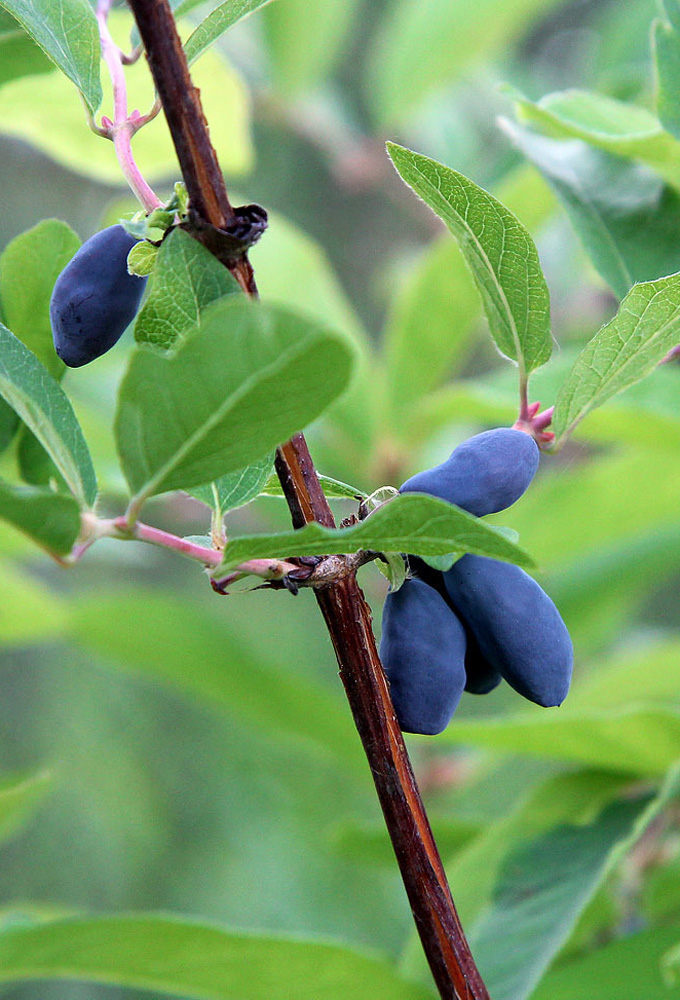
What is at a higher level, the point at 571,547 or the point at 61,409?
the point at 61,409

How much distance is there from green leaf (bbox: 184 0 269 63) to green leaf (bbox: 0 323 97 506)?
17cm

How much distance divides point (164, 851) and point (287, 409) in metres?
2.68

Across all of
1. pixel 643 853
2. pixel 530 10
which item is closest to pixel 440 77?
pixel 530 10

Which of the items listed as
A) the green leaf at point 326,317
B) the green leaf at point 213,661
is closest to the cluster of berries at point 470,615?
the green leaf at point 213,661

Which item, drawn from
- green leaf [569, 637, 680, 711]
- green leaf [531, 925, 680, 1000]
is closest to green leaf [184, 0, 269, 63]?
green leaf [531, 925, 680, 1000]

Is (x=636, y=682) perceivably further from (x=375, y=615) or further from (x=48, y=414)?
(x=48, y=414)

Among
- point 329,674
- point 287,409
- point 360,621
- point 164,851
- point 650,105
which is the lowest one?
point 164,851

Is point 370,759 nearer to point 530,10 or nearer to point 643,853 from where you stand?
point 643,853

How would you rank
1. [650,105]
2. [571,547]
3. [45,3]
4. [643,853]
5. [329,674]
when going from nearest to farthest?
[45,3]
[643,853]
[650,105]
[571,547]
[329,674]

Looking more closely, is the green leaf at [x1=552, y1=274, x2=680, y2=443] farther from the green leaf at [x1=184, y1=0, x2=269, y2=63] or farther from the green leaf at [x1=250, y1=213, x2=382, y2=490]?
the green leaf at [x1=250, y1=213, x2=382, y2=490]

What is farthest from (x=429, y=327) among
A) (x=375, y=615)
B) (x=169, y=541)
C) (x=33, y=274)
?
(x=169, y=541)

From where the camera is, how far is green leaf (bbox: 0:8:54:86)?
62cm

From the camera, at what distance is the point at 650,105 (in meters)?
1.04

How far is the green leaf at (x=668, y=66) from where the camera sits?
1.90 feet
